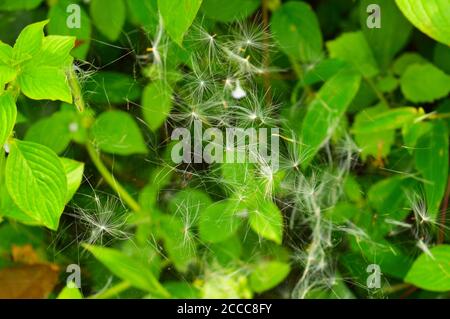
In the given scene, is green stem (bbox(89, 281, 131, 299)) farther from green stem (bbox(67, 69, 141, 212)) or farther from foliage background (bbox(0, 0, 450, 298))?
green stem (bbox(67, 69, 141, 212))

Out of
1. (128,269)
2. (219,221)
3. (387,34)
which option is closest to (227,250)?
A: (219,221)

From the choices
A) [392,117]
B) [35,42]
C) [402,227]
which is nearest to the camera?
[35,42]

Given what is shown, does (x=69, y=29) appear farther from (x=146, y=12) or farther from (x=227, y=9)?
(x=227, y=9)

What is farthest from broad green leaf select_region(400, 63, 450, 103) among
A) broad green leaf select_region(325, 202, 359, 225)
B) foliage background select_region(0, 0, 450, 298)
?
broad green leaf select_region(325, 202, 359, 225)

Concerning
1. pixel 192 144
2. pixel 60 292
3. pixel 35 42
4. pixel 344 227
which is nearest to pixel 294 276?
pixel 344 227
